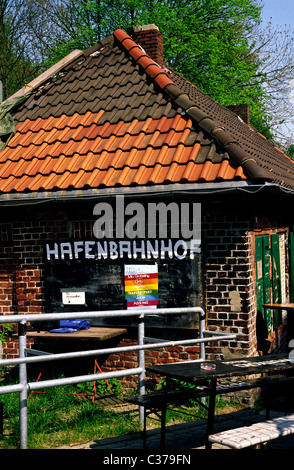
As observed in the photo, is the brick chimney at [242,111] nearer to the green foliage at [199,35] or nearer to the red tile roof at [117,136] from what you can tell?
the green foliage at [199,35]

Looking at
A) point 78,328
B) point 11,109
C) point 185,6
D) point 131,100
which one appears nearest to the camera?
point 78,328

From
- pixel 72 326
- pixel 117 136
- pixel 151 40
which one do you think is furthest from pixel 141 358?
pixel 151 40

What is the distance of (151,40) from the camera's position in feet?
33.9

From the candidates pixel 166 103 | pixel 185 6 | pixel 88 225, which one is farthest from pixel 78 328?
pixel 185 6

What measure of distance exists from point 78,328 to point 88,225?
1479 millimetres

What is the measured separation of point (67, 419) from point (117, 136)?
417 centimetres

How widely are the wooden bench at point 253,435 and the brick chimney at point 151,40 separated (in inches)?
310

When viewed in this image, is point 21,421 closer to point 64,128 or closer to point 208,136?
point 208,136

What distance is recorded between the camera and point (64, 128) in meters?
8.43

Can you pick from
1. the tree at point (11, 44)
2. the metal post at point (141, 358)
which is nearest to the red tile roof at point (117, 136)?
the metal post at point (141, 358)

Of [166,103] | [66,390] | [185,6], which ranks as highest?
[185,6]

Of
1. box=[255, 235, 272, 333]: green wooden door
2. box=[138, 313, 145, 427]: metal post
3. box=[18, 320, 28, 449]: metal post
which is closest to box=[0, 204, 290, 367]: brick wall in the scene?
box=[255, 235, 272, 333]: green wooden door

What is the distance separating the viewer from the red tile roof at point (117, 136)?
6789 mm

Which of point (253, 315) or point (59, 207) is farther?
point (59, 207)
